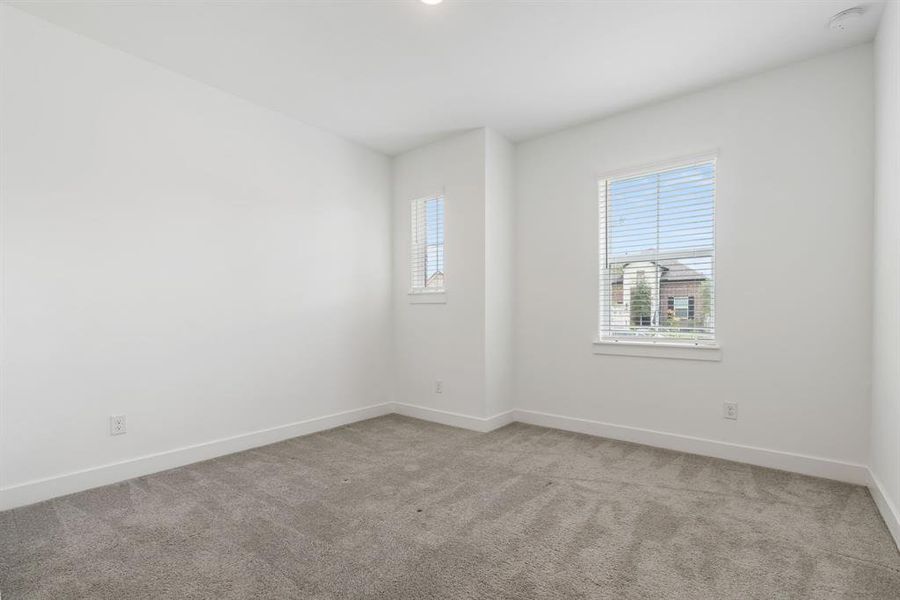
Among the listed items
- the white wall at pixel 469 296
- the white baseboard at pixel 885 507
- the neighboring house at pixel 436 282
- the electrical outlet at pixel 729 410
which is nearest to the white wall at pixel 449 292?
the white wall at pixel 469 296

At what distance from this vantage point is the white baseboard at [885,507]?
2069 mm

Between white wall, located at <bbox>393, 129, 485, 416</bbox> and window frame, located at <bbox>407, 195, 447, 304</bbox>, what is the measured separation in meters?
0.04

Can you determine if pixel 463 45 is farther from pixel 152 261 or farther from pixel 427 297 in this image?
pixel 152 261

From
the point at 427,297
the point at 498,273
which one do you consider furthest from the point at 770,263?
the point at 427,297

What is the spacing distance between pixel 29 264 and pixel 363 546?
240 cm

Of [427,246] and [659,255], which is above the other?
[427,246]

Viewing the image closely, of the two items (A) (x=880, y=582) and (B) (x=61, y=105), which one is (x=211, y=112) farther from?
(A) (x=880, y=582)

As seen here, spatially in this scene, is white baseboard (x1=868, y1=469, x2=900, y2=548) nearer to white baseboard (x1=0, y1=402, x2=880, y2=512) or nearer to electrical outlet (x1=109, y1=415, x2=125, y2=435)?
white baseboard (x1=0, y1=402, x2=880, y2=512)

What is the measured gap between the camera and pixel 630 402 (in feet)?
12.0

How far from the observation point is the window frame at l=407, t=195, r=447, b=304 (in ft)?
14.2

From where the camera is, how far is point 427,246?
4.54m

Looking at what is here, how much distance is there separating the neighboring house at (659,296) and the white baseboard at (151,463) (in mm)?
2665

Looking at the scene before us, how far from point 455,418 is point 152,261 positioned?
2695 millimetres

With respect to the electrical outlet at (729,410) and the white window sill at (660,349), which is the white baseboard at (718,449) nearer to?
the electrical outlet at (729,410)
